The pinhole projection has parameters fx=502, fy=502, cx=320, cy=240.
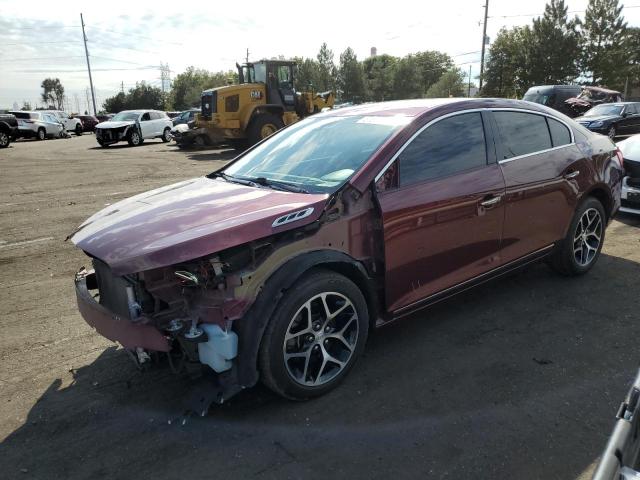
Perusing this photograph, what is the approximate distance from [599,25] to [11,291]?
57.3 metres

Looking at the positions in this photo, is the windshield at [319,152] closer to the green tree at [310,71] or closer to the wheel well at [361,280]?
the wheel well at [361,280]

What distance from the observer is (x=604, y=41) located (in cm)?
4875

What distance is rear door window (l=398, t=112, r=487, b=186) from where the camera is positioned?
3387 mm

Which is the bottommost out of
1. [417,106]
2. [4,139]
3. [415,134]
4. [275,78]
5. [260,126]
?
[4,139]

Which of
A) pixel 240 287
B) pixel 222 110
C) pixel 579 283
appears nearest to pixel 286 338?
pixel 240 287

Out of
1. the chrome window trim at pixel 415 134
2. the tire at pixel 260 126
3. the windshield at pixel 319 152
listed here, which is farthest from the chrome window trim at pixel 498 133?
the tire at pixel 260 126

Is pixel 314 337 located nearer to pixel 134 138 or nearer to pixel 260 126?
pixel 260 126

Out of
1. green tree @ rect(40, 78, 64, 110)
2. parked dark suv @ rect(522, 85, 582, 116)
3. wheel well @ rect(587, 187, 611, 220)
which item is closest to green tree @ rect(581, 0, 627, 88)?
parked dark suv @ rect(522, 85, 582, 116)

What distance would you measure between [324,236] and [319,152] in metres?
0.92

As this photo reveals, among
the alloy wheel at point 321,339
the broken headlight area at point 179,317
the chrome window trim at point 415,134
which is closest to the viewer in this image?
the broken headlight area at point 179,317

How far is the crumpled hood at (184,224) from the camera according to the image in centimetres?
257

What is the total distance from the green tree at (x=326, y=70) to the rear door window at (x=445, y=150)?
8710 cm

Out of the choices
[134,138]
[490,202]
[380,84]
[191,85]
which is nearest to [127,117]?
[134,138]

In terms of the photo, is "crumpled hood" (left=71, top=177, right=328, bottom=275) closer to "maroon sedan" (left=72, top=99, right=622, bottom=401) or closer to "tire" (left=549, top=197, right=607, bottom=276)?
"maroon sedan" (left=72, top=99, right=622, bottom=401)
